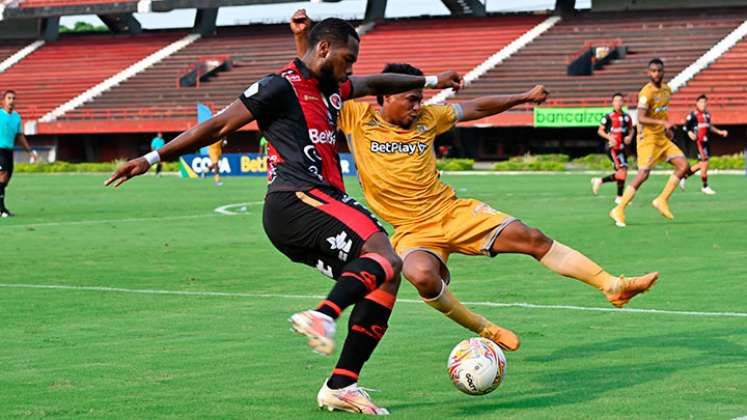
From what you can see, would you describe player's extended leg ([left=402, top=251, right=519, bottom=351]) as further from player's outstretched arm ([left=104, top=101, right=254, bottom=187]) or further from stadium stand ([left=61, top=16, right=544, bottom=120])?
stadium stand ([left=61, top=16, right=544, bottom=120])

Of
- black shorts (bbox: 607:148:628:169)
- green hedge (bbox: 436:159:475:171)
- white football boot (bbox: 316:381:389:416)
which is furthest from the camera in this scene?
green hedge (bbox: 436:159:475:171)

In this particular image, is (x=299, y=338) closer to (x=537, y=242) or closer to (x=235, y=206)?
(x=537, y=242)

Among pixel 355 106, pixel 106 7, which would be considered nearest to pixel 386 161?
pixel 355 106

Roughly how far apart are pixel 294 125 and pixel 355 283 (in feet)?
3.16

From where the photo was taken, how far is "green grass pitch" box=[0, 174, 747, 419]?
6.50 meters

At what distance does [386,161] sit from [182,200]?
21.6 m

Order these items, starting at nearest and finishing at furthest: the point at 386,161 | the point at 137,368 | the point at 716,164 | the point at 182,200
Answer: the point at 137,368, the point at 386,161, the point at 182,200, the point at 716,164

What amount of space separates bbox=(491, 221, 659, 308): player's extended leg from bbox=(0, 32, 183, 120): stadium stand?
57.9 m

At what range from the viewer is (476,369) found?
260 inches

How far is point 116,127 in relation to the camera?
2372 inches

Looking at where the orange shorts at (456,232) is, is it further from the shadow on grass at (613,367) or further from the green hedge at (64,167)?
the green hedge at (64,167)

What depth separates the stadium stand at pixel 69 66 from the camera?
65.1 m

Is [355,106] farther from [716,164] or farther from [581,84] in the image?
[581,84]

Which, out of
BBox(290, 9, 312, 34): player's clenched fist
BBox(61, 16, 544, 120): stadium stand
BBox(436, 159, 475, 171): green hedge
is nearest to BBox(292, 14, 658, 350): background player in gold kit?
BBox(290, 9, 312, 34): player's clenched fist
